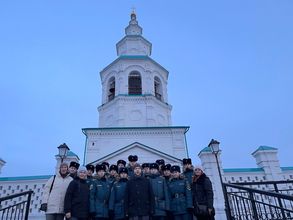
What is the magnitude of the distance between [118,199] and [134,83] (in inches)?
576

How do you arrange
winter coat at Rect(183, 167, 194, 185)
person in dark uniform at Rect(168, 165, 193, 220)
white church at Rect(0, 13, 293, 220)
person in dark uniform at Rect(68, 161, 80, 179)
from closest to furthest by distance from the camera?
1. person in dark uniform at Rect(168, 165, 193, 220)
2. person in dark uniform at Rect(68, 161, 80, 179)
3. winter coat at Rect(183, 167, 194, 185)
4. white church at Rect(0, 13, 293, 220)

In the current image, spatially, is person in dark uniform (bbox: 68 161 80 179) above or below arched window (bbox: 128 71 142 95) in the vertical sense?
below

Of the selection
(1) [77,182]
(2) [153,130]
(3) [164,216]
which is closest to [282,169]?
(2) [153,130]

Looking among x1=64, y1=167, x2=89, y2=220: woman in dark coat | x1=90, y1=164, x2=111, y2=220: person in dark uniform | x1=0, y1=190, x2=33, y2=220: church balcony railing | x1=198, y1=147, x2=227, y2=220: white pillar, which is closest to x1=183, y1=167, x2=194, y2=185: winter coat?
x1=90, y1=164, x2=111, y2=220: person in dark uniform

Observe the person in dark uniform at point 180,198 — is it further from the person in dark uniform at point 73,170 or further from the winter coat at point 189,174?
the person in dark uniform at point 73,170

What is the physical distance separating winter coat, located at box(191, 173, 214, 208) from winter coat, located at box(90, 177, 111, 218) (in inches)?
79.4

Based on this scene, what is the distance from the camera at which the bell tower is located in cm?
1783

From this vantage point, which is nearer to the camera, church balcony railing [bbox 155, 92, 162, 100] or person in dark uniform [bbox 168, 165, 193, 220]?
person in dark uniform [bbox 168, 165, 193, 220]

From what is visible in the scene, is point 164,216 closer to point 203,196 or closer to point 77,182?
point 203,196

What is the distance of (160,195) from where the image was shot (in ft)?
18.3

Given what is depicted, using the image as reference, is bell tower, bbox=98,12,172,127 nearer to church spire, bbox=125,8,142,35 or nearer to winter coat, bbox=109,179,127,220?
church spire, bbox=125,8,142,35

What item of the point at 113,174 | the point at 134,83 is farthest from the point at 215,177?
the point at 134,83

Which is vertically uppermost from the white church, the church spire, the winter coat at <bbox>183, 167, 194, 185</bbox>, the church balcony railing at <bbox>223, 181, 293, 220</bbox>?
the church spire

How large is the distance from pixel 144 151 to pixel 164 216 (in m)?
9.82
